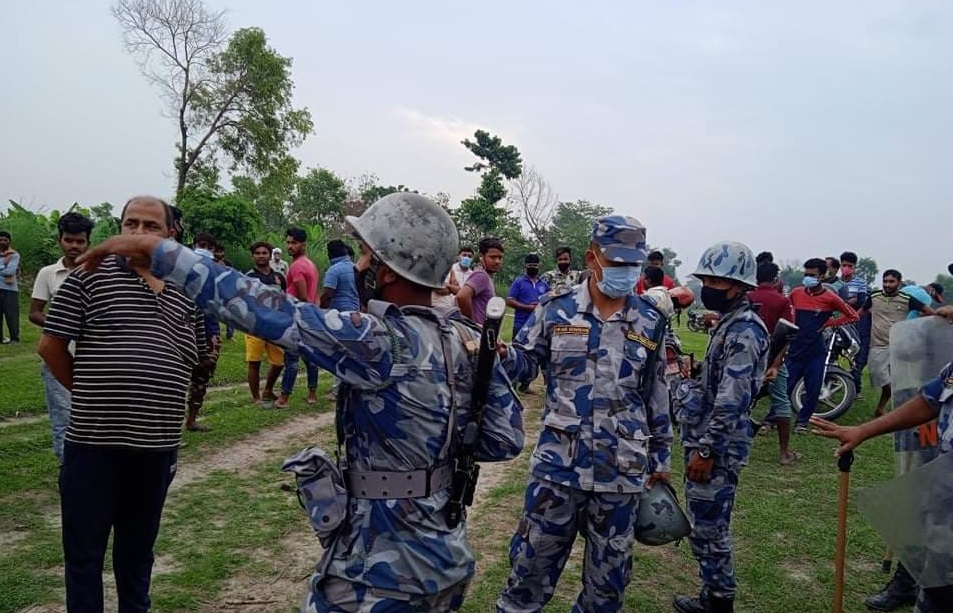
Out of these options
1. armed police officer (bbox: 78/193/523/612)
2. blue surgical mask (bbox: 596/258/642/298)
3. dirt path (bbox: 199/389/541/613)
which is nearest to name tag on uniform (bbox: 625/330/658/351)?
blue surgical mask (bbox: 596/258/642/298)

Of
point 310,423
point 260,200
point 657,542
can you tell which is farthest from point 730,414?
point 260,200

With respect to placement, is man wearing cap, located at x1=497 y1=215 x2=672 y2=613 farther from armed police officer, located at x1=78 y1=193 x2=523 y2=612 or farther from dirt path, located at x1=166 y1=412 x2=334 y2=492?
dirt path, located at x1=166 y1=412 x2=334 y2=492

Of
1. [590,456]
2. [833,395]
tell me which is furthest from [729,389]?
[833,395]

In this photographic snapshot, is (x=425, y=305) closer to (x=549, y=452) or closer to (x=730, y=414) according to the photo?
(x=549, y=452)

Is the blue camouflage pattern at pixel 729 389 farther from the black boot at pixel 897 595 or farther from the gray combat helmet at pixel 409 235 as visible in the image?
the gray combat helmet at pixel 409 235

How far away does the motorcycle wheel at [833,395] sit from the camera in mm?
9156

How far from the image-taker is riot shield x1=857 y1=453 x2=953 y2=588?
99.4 inches

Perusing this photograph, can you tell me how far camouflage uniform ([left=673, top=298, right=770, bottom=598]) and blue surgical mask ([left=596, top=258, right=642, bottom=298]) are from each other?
95 cm

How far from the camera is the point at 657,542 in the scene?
3.20m

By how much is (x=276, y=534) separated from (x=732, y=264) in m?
3.41

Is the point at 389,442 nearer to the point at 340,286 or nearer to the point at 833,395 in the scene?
the point at 340,286

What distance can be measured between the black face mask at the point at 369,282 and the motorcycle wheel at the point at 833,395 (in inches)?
328

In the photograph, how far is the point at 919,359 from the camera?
11.3ft

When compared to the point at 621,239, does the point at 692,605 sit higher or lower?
lower
